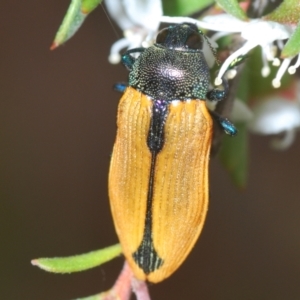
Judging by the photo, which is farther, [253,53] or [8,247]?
[8,247]

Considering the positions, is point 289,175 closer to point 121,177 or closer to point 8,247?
point 8,247

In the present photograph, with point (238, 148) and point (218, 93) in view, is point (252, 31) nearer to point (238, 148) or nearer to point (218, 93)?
point (218, 93)

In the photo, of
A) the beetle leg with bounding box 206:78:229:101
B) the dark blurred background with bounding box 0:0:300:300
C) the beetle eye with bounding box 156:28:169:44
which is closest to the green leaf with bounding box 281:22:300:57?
the beetle leg with bounding box 206:78:229:101

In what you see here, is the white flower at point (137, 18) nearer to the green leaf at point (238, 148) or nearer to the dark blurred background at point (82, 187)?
the green leaf at point (238, 148)

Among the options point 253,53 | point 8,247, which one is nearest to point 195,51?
point 253,53

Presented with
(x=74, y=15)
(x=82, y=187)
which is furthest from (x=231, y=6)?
(x=82, y=187)

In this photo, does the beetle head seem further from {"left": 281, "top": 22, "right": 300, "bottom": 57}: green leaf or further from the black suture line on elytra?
{"left": 281, "top": 22, "right": 300, "bottom": 57}: green leaf
